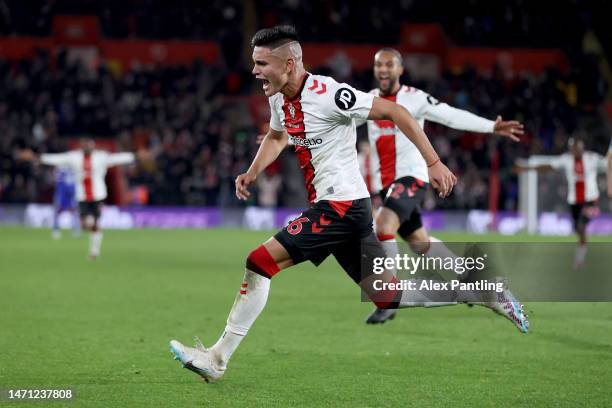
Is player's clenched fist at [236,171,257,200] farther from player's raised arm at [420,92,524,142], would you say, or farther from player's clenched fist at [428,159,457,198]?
player's raised arm at [420,92,524,142]

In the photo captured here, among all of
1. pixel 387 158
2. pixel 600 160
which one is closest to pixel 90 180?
pixel 600 160

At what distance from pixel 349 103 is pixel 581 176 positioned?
42.5ft

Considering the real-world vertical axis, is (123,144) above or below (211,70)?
below

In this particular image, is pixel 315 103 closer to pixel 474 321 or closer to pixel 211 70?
pixel 474 321

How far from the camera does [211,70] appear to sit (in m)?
35.2

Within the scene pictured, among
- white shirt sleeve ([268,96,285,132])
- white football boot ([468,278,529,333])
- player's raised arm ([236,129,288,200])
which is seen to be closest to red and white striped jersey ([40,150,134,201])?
player's raised arm ([236,129,288,200])

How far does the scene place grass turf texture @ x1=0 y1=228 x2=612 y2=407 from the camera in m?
6.54

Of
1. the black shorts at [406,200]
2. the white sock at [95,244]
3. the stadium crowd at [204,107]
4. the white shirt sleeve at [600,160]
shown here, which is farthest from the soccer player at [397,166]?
the stadium crowd at [204,107]

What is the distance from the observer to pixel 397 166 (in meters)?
10.6

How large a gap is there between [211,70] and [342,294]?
2278 cm

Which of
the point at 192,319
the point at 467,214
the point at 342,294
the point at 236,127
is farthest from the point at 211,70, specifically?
the point at 192,319

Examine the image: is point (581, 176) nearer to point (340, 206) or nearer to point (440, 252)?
point (440, 252)

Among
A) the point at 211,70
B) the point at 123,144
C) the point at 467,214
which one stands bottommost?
the point at 467,214

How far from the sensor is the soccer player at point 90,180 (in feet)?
64.0
